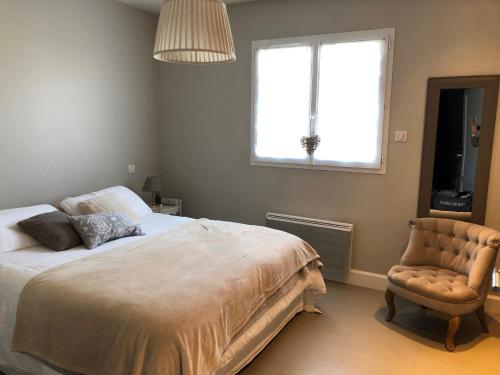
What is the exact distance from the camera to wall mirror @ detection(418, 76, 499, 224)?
124 inches

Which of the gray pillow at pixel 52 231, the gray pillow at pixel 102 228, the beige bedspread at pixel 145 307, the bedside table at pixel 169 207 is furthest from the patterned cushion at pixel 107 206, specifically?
the beige bedspread at pixel 145 307

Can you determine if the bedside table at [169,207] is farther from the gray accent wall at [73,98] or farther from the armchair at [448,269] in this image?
the armchair at [448,269]

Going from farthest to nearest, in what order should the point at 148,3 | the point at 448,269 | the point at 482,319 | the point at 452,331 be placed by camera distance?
1. the point at 148,3
2. the point at 448,269
3. the point at 482,319
4. the point at 452,331

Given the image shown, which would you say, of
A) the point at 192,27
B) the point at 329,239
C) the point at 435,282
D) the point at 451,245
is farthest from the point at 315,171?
the point at 192,27

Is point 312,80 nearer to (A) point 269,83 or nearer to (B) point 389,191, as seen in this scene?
(A) point 269,83

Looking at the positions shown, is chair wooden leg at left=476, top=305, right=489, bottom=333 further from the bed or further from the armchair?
the bed

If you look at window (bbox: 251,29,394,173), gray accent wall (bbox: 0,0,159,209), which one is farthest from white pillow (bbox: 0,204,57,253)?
window (bbox: 251,29,394,173)

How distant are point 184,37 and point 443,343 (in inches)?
107

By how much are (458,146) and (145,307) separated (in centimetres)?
283

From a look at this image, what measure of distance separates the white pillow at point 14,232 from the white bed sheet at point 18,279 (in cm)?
6

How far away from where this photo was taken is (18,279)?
226cm

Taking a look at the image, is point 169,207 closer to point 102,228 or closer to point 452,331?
point 102,228

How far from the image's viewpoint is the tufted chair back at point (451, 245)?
2.78m

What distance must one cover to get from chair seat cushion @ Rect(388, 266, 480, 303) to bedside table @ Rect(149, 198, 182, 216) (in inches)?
94.2
